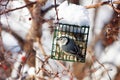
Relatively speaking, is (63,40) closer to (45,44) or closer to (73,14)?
(73,14)

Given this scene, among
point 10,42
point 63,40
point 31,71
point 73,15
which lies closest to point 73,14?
point 73,15

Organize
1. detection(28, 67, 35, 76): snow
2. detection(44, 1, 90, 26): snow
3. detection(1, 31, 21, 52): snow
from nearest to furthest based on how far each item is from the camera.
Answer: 1. detection(44, 1, 90, 26): snow
2. detection(28, 67, 35, 76): snow
3. detection(1, 31, 21, 52): snow

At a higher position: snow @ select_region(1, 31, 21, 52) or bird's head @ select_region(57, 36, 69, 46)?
bird's head @ select_region(57, 36, 69, 46)

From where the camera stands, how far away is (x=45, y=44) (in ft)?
9.82

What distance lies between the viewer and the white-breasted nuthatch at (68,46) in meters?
1.97

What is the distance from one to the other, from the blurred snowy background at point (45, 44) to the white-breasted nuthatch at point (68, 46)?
2.24ft

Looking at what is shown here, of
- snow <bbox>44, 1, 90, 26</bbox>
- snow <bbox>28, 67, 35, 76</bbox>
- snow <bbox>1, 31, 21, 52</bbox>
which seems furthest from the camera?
snow <bbox>1, 31, 21, 52</bbox>

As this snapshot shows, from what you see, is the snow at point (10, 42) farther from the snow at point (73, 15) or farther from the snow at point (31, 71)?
the snow at point (73, 15)

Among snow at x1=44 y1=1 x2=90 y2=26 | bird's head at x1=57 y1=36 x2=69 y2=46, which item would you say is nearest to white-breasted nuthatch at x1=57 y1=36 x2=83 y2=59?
bird's head at x1=57 y1=36 x2=69 y2=46

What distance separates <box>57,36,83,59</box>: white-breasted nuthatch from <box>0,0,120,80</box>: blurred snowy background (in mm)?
682

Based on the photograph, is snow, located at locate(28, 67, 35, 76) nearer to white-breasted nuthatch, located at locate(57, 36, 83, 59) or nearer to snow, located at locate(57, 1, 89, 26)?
white-breasted nuthatch, located at locate(57, 36, 83, 59)

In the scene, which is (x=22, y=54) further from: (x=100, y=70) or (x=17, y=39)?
(x=100, y=70)

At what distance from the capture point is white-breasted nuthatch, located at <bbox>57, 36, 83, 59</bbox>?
1968mm

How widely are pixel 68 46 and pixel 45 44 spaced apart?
3.40ft
